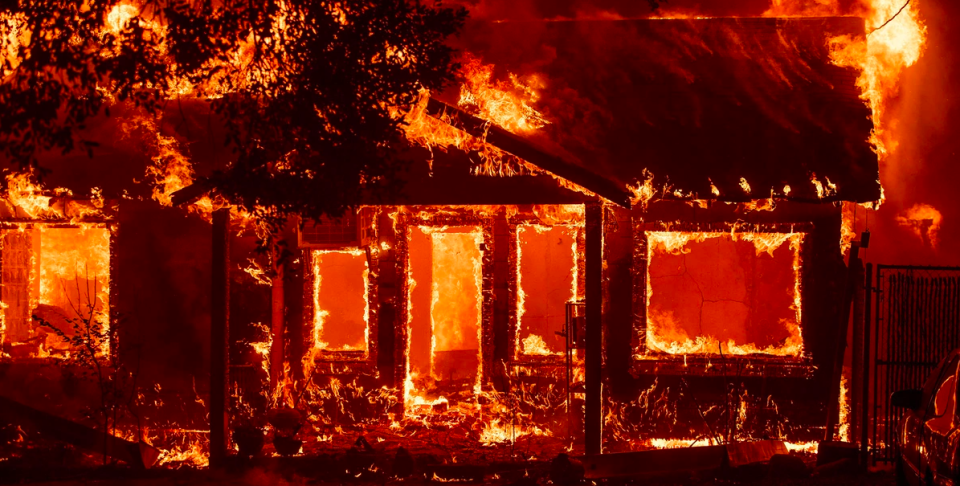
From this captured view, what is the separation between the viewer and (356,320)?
Answer: 11984mm

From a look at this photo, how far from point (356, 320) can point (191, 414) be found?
2.70 metres

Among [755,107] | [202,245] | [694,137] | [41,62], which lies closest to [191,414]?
[202,245]

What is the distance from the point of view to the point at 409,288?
1190cm

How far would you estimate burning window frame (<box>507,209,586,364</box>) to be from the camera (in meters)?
11.7

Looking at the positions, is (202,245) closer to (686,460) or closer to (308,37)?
(308,37)

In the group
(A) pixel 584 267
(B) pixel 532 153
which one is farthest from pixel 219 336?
(A) pixel 584 267

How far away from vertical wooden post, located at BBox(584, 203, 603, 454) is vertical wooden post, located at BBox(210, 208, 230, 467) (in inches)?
167

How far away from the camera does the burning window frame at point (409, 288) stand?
11781 millimetres

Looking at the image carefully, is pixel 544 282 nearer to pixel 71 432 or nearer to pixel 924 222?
pixel 71 432

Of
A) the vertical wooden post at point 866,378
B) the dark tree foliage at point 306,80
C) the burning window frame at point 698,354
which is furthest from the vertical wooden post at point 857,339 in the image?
the dark tree foliage at point 306,80

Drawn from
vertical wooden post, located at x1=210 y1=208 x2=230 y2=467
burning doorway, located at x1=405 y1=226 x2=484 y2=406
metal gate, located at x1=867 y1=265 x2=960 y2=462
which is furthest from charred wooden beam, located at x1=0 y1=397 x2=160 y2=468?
metal gate, located at x1=867 y1=265 x2=960 y2=462

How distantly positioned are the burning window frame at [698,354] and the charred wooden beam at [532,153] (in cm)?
221

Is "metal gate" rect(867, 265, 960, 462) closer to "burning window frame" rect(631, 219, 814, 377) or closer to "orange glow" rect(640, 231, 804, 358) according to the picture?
"burning window frame" rect(631, 219, 814, 377)

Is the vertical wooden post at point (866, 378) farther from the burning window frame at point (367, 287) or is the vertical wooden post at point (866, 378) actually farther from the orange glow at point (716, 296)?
the burning window frame at point (367, 287)
